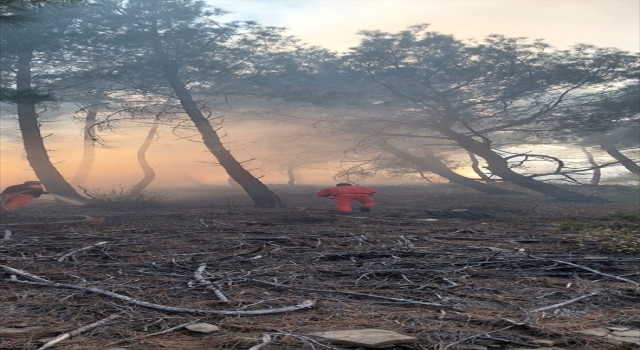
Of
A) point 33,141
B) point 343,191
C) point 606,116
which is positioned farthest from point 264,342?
point 606,116

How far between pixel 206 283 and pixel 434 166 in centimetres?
2653

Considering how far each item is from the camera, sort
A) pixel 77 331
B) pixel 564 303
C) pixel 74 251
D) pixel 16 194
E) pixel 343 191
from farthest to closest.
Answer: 1. pixel 16 194
2. pixel 343 191
3. pixel 74 251
4. pixel 564 303
5. pixel 77 331

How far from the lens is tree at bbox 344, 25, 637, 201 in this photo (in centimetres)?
2408

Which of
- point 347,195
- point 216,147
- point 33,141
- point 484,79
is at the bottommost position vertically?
point 347,195

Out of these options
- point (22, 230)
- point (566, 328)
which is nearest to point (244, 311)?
point (566, 328)

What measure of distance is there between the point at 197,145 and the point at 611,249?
101ft

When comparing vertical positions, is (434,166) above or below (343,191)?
above

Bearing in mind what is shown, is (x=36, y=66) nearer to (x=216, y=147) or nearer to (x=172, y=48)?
(x=172, y=48)

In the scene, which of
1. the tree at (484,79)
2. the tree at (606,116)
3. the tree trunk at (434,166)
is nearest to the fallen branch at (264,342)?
the tree at (484,79)

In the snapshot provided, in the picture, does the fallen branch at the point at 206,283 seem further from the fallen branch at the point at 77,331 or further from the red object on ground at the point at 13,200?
the red object on ground at the point at 13,200

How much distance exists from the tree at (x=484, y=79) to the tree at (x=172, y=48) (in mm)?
4953

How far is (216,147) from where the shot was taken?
20.7m

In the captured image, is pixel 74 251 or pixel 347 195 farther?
pixel 347 195

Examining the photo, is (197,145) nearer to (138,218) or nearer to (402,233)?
(138,218)
